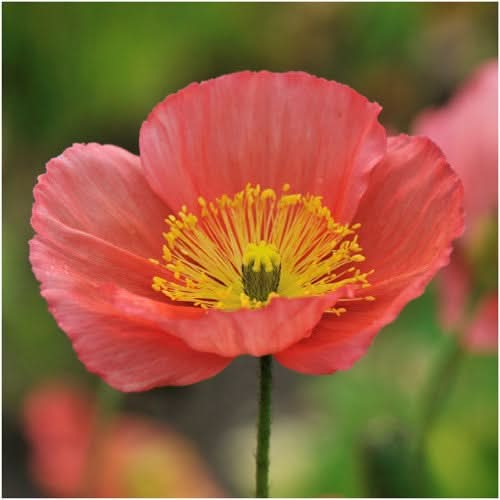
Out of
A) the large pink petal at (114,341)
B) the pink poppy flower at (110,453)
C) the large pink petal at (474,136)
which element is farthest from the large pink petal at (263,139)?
the pink poppy flower at (110,453)

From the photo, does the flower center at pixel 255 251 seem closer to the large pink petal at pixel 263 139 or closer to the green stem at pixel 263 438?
the large pink petal at pixel 263 139

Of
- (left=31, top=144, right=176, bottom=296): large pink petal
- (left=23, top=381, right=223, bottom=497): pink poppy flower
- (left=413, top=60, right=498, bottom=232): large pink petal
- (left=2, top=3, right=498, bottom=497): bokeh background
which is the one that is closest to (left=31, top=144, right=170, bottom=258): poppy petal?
(left=31, top=144, right=176, bottom=296): large pink petal

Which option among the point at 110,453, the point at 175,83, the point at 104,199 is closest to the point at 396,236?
the point at 104,199

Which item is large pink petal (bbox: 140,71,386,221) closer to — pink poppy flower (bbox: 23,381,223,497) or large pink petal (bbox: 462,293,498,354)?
large pink petal (bbox: 462,293,498,354)

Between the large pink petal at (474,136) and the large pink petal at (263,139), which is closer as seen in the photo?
the large pink petal at (263,139)

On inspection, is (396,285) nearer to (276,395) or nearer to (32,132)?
(276,395)

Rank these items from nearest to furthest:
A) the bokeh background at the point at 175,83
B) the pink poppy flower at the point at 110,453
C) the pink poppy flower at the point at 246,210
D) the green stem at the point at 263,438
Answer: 1. the green stem at the point at 263,438
2. the pink poppy flower at the point at 246,210
3. the pink poppy flower at the point at 110,453
4. the bokeh background at the point at 175,83

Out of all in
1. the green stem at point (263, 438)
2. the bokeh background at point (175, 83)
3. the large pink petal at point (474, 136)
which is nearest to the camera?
the green stem at point (263, 438)

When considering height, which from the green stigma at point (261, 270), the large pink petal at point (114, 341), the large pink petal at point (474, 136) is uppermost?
the large pink petal at point (474, 136)
